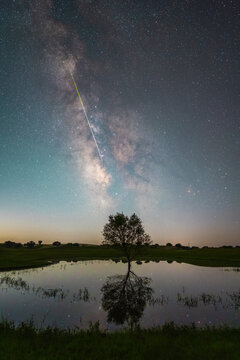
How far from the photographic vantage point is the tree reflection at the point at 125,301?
18136 mm

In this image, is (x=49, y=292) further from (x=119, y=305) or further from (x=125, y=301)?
(x=119, y=305)

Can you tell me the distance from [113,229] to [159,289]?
105 ft

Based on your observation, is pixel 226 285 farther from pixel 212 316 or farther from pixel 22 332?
pixel 22 332

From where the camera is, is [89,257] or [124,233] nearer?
[124,233]

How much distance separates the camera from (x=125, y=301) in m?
23.3

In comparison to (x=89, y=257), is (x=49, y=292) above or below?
below

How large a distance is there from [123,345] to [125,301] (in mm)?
12501

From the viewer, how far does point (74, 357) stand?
33.5 feet

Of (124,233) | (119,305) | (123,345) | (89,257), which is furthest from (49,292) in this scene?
(89,257)

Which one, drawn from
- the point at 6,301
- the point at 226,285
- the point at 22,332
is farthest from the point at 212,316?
the point at 6,301

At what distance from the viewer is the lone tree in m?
60.6

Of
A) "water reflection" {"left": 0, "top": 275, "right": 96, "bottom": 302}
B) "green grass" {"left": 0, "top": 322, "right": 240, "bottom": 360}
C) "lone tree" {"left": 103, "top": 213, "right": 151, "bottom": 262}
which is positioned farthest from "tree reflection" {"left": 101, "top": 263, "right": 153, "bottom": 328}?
"lone tree" {"left": 103, "top": 213, "right": 151, "bottom": 262}

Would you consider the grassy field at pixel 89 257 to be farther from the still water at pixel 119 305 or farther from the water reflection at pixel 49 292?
the still water at pixel 119 305

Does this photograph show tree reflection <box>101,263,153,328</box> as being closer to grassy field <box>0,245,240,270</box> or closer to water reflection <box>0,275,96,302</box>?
water reflection <box>0,275,96,302</box>
